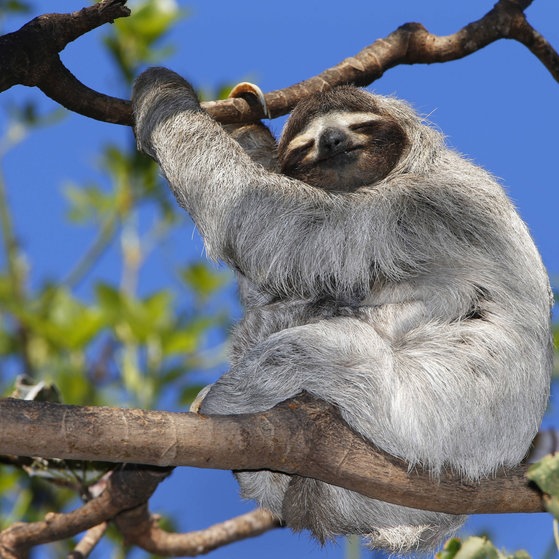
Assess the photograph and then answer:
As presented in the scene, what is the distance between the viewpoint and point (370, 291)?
6504mm

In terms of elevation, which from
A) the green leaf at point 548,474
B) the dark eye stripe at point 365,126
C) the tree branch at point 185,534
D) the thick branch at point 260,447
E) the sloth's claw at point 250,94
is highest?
the sloth's claw at point 250,94

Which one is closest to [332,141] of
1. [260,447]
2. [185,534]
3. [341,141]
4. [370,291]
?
[341,141]

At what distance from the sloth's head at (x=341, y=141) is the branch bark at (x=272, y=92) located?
0.24 metres

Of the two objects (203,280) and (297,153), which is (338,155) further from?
(203,280)

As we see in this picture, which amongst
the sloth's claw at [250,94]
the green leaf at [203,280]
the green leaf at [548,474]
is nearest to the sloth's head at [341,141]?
the sloth's claw at [250,94]

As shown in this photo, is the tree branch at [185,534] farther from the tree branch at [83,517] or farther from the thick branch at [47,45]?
the thick branch at [47,45]

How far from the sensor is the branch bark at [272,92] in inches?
232

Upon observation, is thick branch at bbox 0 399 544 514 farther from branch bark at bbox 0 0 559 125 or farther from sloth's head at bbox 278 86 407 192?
branch bark at bbox 0 0 559 125

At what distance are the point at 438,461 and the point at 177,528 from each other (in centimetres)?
450

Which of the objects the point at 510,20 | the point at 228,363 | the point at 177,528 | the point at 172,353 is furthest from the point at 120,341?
the point at 510,20

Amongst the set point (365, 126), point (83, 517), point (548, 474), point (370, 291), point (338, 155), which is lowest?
point (548, 474)

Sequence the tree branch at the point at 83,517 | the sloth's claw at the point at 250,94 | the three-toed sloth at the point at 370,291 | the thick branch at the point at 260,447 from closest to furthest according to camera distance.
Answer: the thick branch at the point at 260,447 → the three-toed sloth at the point at 370,291 → the tree branch at the point at 83,517 → the sloth's claw at the point at 250,94

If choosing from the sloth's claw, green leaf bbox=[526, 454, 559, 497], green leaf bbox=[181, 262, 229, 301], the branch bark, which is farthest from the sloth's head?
green leaf bbox=[526, 454, 559, 497]

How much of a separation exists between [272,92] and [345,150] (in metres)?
0.94
